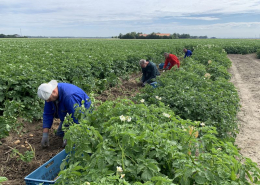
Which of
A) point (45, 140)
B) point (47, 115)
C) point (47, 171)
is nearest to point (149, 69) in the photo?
point (47, 115)

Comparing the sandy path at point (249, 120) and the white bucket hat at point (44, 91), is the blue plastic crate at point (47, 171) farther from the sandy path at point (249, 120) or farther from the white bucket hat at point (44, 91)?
the sandy path at point (249, 120)

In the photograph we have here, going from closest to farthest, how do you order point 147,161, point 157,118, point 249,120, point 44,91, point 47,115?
point 147,161
point 157,118
point 44,91
point 47,115
point 249,120

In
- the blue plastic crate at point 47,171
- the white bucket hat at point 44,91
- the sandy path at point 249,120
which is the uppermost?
the white bucket hat at point 44,91

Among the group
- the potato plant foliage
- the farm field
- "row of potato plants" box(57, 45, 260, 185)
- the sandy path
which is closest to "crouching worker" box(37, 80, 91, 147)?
the farm field

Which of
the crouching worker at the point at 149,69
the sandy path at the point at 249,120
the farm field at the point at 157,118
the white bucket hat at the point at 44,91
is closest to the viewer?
the farm field at the point at 157,118

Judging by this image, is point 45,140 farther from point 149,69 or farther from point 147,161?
point 149,69

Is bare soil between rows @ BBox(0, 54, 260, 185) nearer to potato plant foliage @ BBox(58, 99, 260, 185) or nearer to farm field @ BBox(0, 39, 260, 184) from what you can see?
farm field @ BBox(0, 39, 260, 184)

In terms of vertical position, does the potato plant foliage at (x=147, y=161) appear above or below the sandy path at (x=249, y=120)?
above

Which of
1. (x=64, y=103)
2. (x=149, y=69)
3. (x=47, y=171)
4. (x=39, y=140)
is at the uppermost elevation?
(x=149, y=69)

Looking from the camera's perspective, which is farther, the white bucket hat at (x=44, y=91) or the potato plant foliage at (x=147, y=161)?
the white bucket hat at (x=44, y=91)

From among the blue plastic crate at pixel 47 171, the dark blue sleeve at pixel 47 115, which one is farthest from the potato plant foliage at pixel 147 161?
the dark blue sleeve at pixel 47 115

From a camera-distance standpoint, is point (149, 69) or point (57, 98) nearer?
point (57, 98)

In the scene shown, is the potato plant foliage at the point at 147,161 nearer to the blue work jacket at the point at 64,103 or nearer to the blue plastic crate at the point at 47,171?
the blue plastic crate at the point at 47,171

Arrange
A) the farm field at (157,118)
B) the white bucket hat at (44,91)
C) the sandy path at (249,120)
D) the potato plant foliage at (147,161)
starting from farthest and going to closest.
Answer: the sandy path at (249,120)
the white bucket hat at (44,91)
the farm field at (157,118)
the potato plant foliage at (147,161)
